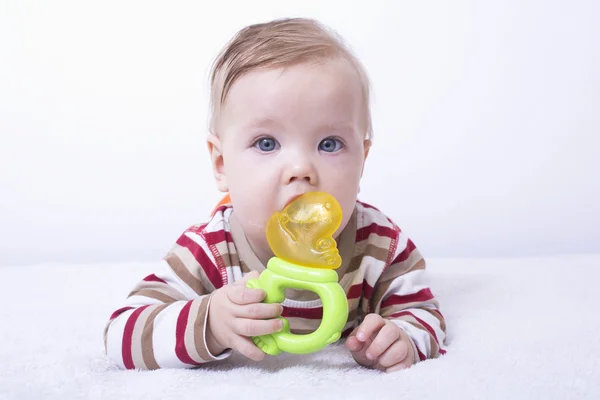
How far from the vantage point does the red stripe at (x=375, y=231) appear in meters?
1.15

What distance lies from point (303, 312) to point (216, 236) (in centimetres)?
18

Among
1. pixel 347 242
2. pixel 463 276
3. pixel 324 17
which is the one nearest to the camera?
pixel 347 242

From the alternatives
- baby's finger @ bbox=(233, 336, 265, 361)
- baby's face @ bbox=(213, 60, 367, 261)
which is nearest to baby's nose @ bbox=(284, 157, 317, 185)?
baby's face @ bbox=(213, 60, 367, 261)

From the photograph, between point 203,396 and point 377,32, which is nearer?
point 203,396

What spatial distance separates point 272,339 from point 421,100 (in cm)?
144

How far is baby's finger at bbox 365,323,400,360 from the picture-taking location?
0.91 metres

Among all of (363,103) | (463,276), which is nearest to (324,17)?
(463,276)

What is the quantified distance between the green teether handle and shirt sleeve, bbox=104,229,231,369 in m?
0.10

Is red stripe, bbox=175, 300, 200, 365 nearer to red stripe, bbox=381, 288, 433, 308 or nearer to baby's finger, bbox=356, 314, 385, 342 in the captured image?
baby's finger, bbox=356, 314, 385, 342

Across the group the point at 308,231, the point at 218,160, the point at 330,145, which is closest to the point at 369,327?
→ the point at 308,231

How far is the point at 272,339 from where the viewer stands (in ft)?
2.87

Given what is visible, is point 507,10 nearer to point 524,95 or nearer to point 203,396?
point 524,95

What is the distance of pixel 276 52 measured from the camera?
3.23ft

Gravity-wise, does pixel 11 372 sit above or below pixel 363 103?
below
